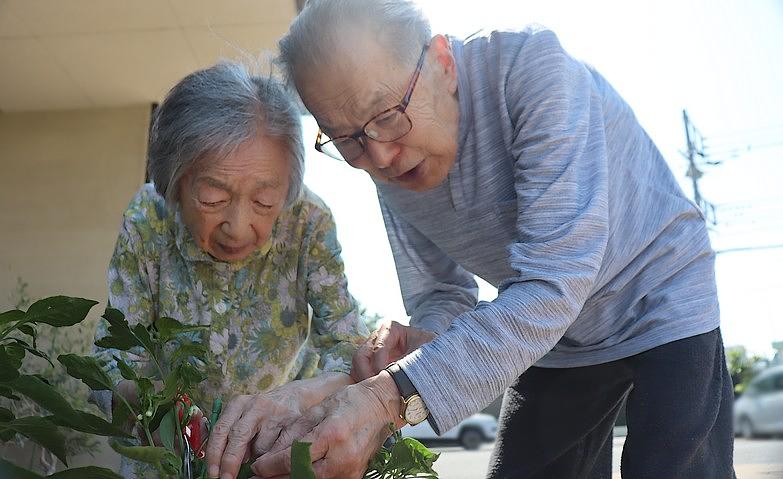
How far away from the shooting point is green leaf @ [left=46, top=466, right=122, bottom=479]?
0.79 metres

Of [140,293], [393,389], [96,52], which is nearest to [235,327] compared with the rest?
[140,293]

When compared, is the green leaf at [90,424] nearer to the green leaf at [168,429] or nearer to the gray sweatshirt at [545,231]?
the green leaf at [168,429]

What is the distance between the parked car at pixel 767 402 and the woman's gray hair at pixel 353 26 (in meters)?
2.00

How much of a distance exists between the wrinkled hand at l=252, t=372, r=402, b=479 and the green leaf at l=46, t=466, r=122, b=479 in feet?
0.51

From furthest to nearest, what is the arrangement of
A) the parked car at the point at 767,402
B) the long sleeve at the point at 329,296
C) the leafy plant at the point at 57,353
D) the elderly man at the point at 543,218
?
the leafy plant at the point at 57,353 → the parked car at the point at 767,402 → the long sleeve at the point at 329,296 → the elderly man at the point at 543,218

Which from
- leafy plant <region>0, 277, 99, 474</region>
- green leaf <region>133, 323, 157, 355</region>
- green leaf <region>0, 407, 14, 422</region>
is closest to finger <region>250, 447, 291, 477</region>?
green leaf <region>133, 323, 157, 355</region>

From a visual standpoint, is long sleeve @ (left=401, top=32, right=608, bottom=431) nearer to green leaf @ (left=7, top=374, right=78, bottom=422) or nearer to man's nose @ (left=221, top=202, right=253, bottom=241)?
green leaf @ (left=7, top=374, right=78, bottom=422)

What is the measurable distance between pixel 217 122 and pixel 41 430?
2.32 feet

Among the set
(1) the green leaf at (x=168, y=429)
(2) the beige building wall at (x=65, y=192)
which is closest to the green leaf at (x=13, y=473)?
(1) the green leaf at (x=168, y=429)

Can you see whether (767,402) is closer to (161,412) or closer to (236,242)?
(236,242)

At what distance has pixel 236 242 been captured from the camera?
154cm

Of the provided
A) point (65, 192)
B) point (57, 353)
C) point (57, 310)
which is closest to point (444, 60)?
point (57, 310)

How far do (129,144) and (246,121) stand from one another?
3.69 metres

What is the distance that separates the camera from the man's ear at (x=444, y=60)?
1.37 m
